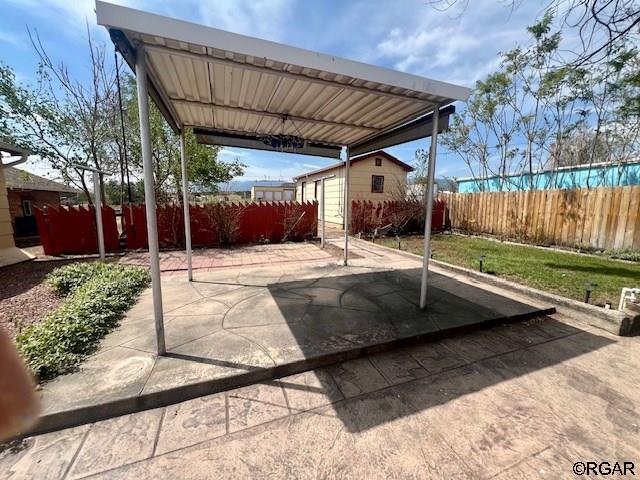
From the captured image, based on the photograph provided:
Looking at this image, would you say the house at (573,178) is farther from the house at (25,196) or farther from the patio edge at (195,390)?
the house at (25,196)

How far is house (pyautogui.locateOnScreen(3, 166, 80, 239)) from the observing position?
1060cm

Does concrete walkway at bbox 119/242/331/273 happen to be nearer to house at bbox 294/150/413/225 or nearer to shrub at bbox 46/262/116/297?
shrub at bbox 46/262/116/297

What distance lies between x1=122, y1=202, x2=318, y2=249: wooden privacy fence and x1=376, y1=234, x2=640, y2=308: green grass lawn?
10.8 feet

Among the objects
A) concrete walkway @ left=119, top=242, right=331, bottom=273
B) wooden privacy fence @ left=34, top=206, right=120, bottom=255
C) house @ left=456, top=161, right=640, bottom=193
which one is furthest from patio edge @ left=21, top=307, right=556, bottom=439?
house @ left=456, top=161, right=640, bottom=193

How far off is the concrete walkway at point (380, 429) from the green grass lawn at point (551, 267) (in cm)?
201

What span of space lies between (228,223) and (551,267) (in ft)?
26.3

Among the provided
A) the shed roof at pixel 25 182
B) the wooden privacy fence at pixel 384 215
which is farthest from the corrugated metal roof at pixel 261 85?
the shed roof at pixel 25 182

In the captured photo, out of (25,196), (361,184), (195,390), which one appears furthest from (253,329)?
(25,196)

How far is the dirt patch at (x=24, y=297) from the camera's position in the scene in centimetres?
322

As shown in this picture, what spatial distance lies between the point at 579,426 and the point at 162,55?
4.19 metres

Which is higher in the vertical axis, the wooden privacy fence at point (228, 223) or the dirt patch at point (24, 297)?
the wooden privacy fence at point (228, 223)

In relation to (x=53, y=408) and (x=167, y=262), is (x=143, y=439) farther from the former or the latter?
(x=167, y=262)

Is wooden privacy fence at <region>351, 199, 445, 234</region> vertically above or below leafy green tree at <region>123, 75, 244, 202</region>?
below

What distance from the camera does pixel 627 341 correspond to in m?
2.88
